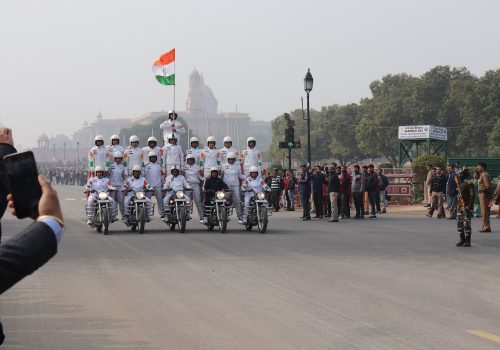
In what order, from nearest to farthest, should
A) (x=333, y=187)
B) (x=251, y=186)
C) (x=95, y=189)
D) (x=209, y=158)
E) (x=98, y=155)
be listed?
(x=95, y=189) → (x=251, y=186) → (x=98, y=155) → (x=209, y=158) → (x=333, y=187)

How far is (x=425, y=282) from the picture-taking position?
11820mm

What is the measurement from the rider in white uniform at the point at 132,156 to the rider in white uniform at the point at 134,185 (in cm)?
55

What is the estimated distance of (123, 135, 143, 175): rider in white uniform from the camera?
22.8 metres

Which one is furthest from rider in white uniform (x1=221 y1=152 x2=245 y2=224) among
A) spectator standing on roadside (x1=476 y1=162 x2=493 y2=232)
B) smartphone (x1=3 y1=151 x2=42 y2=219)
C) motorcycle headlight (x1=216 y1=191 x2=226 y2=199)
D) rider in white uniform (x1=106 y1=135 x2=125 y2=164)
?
smartphone (x1=3 y1=151 x2=42 y2=219)

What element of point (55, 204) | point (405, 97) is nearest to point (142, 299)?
point (55, 204)

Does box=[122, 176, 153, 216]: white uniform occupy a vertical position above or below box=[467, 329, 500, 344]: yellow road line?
above

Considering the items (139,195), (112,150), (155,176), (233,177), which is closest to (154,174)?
(155,176)

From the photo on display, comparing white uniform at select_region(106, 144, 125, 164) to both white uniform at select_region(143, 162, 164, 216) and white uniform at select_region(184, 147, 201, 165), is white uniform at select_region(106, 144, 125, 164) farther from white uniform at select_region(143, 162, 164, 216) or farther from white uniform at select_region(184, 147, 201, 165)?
white uniform at select_region(184, 147, 201, 165)

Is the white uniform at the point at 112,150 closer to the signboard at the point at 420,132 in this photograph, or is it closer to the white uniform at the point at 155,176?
the white uniform at the point at 155,176

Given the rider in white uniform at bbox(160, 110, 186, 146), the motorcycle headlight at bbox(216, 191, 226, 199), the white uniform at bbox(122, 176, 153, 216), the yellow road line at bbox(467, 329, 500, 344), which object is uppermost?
the rider in white uniform at bbox(160, 110, 186, 146)

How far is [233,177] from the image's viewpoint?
2262 cm

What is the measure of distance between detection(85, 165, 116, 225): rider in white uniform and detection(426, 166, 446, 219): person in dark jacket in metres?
11.8

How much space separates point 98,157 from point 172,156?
180cm

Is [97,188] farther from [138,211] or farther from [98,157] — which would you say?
[98,157]
